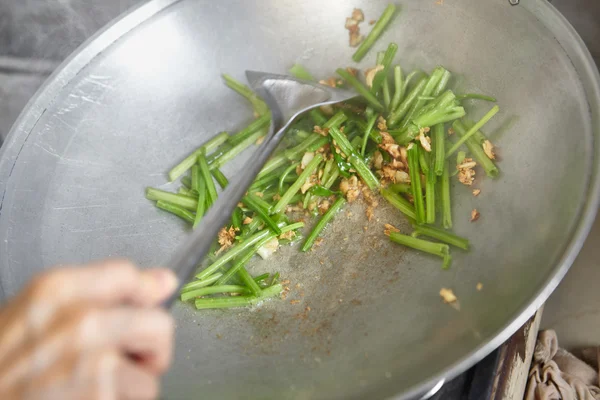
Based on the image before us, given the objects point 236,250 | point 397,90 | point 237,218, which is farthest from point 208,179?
point 397,90

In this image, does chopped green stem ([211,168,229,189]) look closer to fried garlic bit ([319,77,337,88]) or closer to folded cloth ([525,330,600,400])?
fried garlic bit ([319,77,337,88])

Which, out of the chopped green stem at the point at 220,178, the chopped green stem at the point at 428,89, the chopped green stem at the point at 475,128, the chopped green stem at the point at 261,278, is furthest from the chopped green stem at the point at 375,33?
the chopped green stem at the point at 261,278

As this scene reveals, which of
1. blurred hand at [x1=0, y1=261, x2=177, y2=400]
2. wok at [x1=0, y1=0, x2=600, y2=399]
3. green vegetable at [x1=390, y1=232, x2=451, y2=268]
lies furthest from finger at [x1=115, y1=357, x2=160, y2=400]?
green vegetable at [x1=390, y1=232, x2=451, y2=268]

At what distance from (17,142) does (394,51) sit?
135cm

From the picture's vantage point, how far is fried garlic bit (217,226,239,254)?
1.75m

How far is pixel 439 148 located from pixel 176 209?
94cm

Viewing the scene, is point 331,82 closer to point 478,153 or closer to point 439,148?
point 439,148

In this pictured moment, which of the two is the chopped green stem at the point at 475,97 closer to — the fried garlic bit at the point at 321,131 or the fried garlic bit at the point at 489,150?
the fried garlic bit at the point at 489,150

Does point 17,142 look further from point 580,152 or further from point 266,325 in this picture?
point 580,152

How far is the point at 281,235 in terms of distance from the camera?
176 cm

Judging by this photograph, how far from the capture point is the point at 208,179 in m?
1.84

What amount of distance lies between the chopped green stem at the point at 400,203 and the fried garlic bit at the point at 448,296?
31 cm

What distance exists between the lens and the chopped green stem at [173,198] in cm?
186

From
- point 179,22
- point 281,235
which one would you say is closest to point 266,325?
point 281,235
